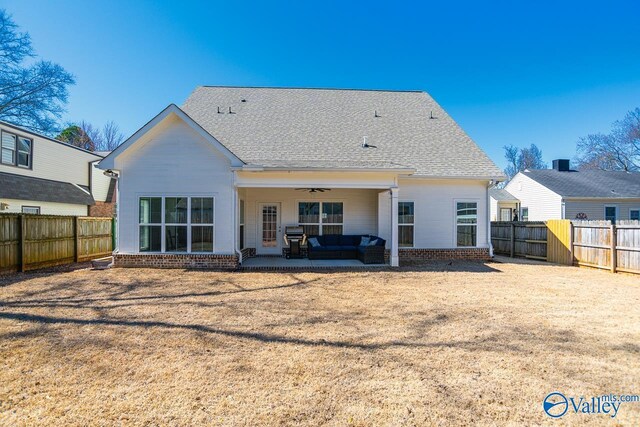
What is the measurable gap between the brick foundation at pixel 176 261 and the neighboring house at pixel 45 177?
7952 millimetres

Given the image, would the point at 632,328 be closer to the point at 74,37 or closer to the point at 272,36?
the point at 272,36

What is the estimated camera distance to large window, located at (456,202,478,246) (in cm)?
1274

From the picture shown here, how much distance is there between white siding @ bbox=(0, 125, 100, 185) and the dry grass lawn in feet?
40.3

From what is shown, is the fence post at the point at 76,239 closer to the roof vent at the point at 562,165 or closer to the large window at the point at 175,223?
the large window at the point at 175,223

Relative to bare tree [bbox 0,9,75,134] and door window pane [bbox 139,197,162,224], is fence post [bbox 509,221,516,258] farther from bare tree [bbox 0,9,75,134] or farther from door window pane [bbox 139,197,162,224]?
bare tree [bbox 0,9,75,134]

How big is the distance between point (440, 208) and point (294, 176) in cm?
589

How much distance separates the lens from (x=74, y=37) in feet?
48.0

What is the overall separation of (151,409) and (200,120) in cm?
1339

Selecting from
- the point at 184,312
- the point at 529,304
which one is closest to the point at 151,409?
the point at 184,312

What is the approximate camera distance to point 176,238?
10688mm

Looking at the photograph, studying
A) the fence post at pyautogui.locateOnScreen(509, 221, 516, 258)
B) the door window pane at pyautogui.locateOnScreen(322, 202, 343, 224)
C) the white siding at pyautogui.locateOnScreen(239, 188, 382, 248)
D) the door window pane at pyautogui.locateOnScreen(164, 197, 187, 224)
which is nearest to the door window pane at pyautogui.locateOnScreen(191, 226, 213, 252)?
the door window pane at pyautogui.locateOnScreen(164, 197, 187, 224)

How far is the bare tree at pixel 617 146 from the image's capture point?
35.0m

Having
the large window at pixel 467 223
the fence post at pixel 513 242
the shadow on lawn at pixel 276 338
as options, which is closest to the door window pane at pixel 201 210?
the shadow on lawn at pixel 276 338

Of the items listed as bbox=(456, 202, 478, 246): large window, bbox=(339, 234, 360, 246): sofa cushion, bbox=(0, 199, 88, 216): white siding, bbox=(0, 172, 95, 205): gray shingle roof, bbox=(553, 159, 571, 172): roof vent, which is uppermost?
bbox=(553, 159, 571, 172): roof vent
